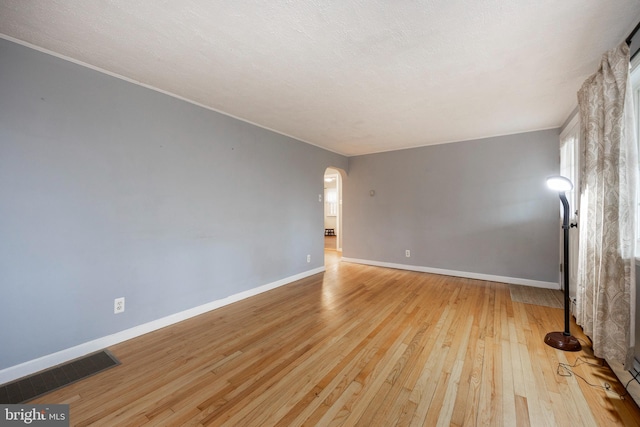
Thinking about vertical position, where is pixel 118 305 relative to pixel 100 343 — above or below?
above

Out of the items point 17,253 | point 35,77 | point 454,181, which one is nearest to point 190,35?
point 35,77

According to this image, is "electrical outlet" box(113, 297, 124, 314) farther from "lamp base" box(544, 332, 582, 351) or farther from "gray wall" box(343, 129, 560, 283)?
"gray wall" box(343, 129, 560, 283)

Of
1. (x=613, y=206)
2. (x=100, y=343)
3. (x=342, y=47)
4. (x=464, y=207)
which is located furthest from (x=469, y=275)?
(x=100, y=343)

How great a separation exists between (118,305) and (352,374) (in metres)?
2.22

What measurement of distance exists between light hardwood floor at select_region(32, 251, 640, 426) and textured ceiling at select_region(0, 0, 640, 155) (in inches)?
97.5

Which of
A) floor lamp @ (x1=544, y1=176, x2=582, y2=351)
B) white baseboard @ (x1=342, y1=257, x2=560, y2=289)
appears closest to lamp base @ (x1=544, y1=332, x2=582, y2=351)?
floor lamp @ (x1=544, y1=176, x2=582, y2=351)

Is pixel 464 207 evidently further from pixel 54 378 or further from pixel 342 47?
pixel 54 378

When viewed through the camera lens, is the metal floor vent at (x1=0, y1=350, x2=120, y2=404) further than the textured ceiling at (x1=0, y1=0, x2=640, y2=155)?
Yes

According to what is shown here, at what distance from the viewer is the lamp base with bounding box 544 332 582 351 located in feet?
7.18

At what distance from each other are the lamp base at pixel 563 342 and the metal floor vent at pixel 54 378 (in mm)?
3756

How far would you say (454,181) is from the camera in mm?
4598

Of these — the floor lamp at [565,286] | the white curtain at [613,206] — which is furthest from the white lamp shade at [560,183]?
the white curtain at [613,206]

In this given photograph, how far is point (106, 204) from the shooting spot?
2.29 metres

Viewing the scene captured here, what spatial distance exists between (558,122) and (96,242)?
5832 millimetres
